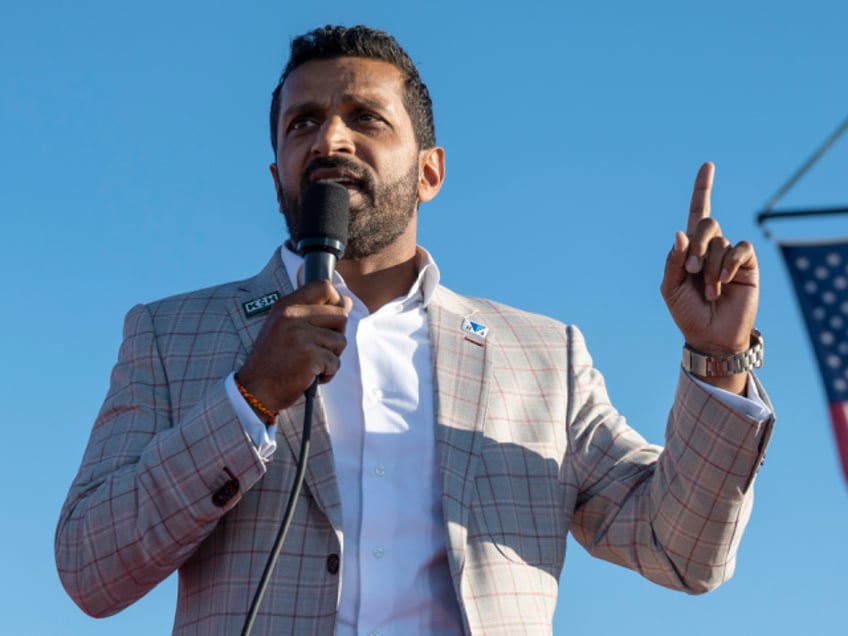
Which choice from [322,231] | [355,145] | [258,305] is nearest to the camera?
[322,231]

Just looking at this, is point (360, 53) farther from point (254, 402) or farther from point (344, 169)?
point (254, 402)

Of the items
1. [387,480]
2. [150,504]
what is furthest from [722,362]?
[150,504]

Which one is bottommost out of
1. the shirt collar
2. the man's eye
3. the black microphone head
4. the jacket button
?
the jacket button

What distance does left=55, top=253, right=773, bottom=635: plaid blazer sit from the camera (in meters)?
4.54

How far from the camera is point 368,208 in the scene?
18.4 feet

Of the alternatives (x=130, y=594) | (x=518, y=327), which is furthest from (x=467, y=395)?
(x=130, y=594)

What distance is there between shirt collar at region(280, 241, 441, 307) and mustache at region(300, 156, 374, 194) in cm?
32

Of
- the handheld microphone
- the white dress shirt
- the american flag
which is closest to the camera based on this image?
the american flag

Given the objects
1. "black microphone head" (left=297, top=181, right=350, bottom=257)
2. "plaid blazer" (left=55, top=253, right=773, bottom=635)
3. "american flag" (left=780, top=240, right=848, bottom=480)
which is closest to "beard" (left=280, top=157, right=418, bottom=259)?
"plaid blazer" (left=55, top=253, right=773, bottom=635)

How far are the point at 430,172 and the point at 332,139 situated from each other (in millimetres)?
964

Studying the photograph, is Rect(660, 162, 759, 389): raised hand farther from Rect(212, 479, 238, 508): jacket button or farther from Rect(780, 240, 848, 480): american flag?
Rect(212, 479, 238, 508): jacket button

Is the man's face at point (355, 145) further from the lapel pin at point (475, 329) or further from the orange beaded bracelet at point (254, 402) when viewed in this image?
the orange beaded bracelet at point (254, 402)

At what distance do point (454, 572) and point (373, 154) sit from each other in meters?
1.86

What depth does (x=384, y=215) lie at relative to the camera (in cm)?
571
